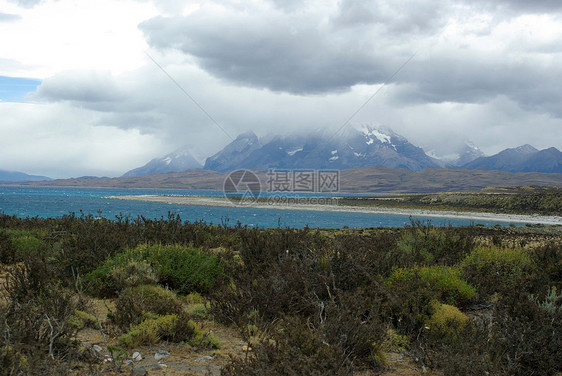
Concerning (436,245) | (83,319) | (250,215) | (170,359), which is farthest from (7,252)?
(250,215)

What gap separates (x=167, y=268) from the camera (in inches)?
303

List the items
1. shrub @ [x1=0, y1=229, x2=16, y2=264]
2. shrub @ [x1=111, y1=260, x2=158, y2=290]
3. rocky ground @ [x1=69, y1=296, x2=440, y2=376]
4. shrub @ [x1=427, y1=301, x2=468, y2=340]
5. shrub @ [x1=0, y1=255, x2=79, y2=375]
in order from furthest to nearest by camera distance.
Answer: shrub @ [x1=0, y1=229, x2=16, y2=264] < shrub @ [x1=111, y1=260, x2=158, y2=290] < shrub @ [x1=427, y1=301, x2=468, y2=340] < rocky ground @ [x1=69, y1=296, x2=440, y2=376] < shrub @ [x1=0, y1=255, x2=79, y2=375]

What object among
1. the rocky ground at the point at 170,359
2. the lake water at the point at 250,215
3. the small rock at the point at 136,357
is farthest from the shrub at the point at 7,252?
the lake water at the point at 250,215

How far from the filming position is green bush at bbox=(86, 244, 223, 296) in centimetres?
737

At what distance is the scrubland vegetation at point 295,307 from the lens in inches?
157

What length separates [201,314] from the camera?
20.5 ft

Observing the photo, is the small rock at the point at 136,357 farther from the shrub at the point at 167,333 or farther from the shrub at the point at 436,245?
the shrub at the point at 436,245

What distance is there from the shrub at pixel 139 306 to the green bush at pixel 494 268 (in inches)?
193

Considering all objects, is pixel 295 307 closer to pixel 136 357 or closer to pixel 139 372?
pixel 136 357

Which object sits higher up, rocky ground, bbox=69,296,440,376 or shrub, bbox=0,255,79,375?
shrub, bbox=0,255,79,375

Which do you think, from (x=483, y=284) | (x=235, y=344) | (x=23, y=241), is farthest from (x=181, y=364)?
(x=23, y=241)

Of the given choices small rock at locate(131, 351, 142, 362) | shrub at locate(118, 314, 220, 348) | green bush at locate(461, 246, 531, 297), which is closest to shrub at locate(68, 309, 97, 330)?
shrub at locate(118, 314, 220, 348)

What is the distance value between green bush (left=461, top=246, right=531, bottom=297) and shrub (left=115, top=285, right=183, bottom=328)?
4896 millimetres

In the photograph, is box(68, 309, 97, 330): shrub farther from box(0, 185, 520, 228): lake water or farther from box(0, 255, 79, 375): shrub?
box(0, 185, 520, 228): lake water
